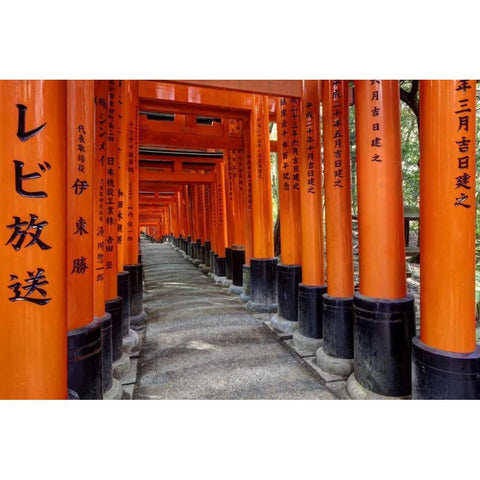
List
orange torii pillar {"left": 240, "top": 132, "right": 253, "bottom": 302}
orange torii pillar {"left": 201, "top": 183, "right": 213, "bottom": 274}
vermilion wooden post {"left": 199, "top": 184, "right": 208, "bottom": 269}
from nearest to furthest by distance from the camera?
1. orange torii pillar {"left": 240, "top": 132, "right": 253, "bottom": 302}
2. orange torii pillar {"left": 201, "top": 183, "right": 213, "bottom": 274}
3. vermilion wooden post {"left": 199, "top": 184, "right": 208, "bottom": 269}

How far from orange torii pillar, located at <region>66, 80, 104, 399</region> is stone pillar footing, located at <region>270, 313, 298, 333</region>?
2.79m

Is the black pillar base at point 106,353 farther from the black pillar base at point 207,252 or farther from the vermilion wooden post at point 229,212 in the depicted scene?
the black pillar base at point 207,252

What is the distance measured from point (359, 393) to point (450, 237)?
1492mm

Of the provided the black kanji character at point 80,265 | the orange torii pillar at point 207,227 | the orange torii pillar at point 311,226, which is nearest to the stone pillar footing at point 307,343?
the orange torii pillar at point 311,226

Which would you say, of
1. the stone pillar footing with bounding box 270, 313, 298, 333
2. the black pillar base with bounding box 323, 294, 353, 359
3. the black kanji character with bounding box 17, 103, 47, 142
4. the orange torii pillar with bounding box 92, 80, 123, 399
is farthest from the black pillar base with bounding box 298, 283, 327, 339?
the black kanji character with bounding box 17, 103, 47, 142

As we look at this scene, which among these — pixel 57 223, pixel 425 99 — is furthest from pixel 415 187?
pixel 57 223

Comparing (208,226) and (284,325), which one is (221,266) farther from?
(284,325)

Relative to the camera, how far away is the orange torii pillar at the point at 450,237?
1.92 m

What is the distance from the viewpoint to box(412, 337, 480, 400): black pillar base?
191cm

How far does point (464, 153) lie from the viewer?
1.93m

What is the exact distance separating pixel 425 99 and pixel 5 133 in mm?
2285

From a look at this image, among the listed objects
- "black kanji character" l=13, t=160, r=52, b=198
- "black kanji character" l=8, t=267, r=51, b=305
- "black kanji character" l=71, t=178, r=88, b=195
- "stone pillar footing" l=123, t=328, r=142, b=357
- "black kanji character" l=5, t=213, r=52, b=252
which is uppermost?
"black kanji character" l=71, t=178, r=88, b=195

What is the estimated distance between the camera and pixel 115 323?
333 cm

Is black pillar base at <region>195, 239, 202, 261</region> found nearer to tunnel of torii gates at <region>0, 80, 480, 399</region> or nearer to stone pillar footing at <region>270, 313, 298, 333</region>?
tunnel of torii gates at <region>0, 80, 480, 399</region>
